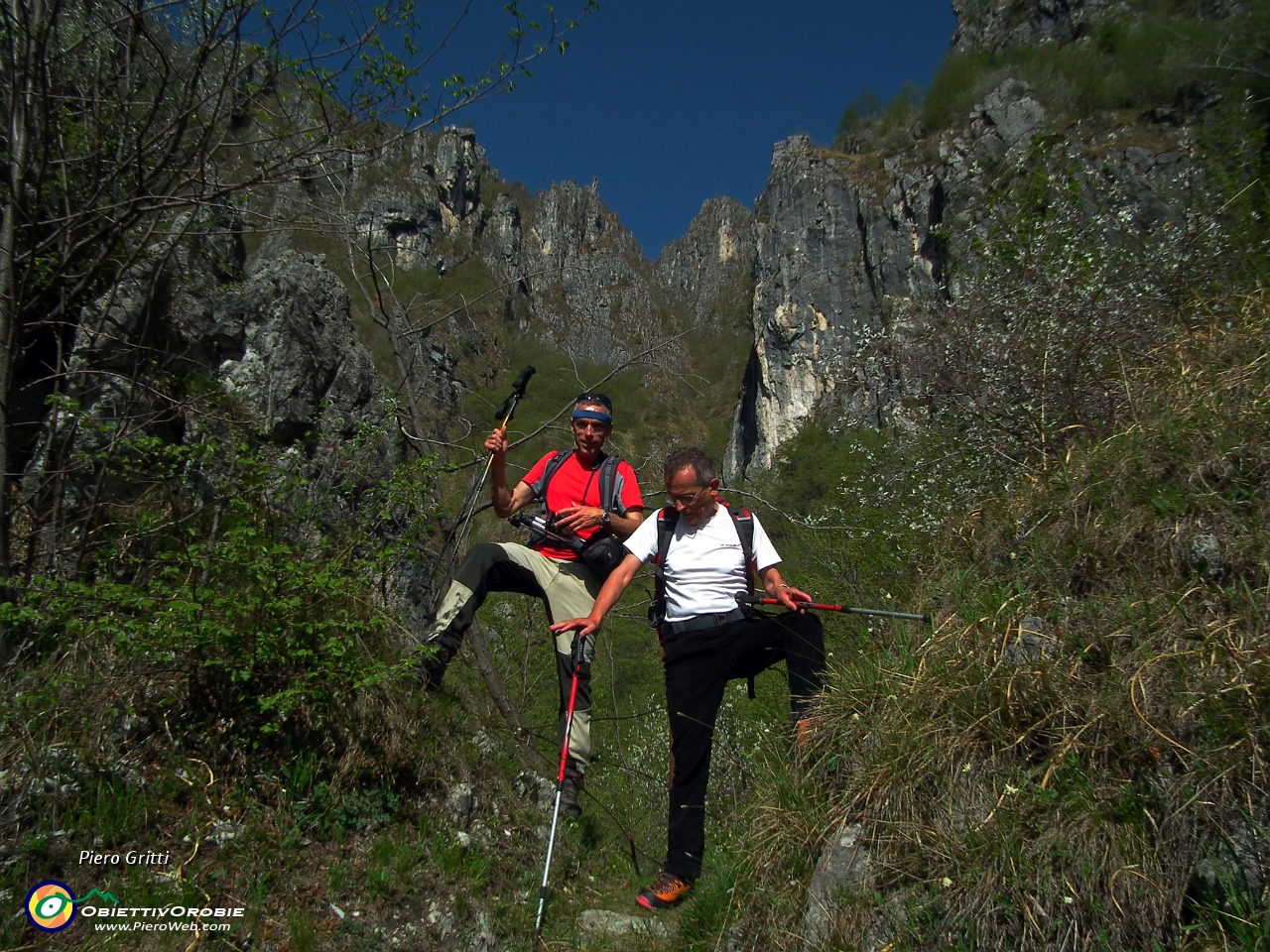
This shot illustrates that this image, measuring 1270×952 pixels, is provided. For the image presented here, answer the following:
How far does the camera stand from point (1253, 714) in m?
2.28

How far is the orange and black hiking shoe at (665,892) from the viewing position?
10.6 feet

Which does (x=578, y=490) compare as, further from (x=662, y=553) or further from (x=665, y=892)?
(x=665, y=892)

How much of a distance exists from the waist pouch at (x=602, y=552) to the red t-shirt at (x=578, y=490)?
0.19ft

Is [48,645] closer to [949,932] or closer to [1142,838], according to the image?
A: [949,932]

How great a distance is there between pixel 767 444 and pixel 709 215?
73888 mm

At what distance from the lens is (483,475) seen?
203 inches

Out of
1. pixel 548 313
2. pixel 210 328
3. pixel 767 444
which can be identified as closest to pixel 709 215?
pixel 767 444

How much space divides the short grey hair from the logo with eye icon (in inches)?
110

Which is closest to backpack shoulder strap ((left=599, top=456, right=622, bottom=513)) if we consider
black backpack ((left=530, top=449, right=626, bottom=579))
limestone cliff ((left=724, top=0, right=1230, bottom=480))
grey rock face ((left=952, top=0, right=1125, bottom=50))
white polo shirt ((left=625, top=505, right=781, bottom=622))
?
black backpack ((left=530, top=449, right=626, bottom=579))

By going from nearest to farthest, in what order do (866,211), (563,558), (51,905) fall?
(51,905)
(563,558)
(866,211)

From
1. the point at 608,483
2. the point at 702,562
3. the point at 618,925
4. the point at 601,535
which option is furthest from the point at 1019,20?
the point at 618,925

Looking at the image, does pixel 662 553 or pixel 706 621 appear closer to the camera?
pixel 706 621

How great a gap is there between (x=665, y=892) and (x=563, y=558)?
180 cm

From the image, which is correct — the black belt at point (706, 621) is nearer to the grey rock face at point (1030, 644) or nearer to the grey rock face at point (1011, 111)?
the grey rock face at point (1030, 644)
